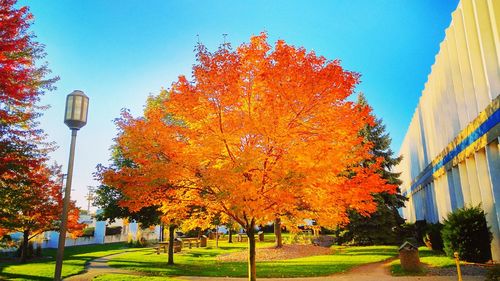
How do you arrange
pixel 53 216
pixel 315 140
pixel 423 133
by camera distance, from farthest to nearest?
pixel 423 133 → pixel 53 216 → pixel 315 140

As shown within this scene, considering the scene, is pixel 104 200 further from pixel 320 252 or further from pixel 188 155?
pixel 320 252

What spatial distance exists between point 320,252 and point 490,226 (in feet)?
37.3

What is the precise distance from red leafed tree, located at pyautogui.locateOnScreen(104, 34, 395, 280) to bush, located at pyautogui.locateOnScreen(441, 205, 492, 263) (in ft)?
30.5

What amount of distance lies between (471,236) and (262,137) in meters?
12.3

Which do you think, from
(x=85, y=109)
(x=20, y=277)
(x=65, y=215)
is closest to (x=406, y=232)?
(x=20, y=277)

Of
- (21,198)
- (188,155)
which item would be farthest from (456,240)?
(21,198)

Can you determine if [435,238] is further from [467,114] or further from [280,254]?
[280,254]

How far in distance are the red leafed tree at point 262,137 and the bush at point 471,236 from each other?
9.31 meters

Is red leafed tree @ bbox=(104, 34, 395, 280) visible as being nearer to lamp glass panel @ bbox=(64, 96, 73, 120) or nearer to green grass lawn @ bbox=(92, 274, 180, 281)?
lamp glass panel @ bbox=(64, 96, 73, 120)

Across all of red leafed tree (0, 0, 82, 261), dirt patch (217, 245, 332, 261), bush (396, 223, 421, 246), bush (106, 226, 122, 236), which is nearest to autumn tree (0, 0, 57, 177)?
red leafed tree (0, 0, 82, 261)

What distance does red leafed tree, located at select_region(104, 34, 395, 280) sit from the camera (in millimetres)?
8766

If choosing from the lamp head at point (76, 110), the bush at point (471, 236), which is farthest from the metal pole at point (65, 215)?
the bush at point (471, 236)

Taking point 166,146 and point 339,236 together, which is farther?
point 339,236

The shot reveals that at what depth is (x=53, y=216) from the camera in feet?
78.8
